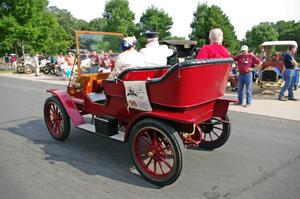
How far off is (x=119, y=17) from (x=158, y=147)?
138ft

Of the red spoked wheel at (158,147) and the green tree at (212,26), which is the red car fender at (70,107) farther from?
the green tree at (212,26)

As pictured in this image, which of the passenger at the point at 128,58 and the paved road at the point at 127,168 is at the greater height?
the passenger at the point at 128,58

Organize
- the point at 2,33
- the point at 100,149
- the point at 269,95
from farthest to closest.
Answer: the point at 2,33 → the point at 269,95 → the point at 100,149

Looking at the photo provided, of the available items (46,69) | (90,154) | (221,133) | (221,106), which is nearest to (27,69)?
(46,69)

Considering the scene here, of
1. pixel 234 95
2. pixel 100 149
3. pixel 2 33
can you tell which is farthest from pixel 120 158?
pixel 2 33

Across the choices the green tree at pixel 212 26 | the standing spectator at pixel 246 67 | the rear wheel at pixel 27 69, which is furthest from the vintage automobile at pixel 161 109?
the green tree at pixel 212 26

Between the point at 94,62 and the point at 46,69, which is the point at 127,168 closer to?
the point at 94,62

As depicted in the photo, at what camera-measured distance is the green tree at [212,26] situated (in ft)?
120

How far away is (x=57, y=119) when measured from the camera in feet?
16.3

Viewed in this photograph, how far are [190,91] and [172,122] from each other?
45cm

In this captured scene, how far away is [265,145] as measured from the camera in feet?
15.2

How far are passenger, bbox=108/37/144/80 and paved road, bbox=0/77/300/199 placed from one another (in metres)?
1.30

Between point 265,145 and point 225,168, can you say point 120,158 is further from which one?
point 265,145

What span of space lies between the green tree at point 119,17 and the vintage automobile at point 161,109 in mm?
38349
